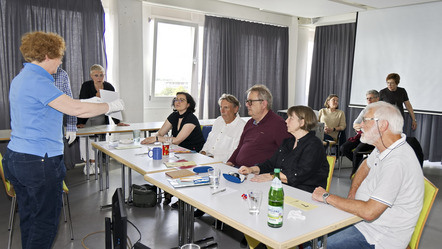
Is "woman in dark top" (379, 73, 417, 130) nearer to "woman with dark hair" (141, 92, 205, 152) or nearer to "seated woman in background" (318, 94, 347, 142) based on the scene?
"seated woman in background" (318, 94, 347, 142)

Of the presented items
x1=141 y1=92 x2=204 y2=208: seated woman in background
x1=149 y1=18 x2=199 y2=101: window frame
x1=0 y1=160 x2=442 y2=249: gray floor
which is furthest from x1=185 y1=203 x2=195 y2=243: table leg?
x1=149 y1=18 x2=199 y2=101: window frame

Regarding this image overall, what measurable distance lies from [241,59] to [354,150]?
3175 millimetres

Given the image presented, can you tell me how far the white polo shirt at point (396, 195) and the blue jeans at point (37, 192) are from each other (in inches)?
70.2

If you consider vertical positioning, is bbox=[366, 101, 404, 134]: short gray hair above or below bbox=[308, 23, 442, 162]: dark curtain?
below

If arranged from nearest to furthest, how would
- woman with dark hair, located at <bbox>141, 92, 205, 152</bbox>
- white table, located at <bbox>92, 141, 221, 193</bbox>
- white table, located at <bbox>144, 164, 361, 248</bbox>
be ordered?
white table, located at <bbox>144, 164, 361, 248</bbox>, white table, located at <bbox>92, 141, 221, 193</bbox>, woman with dark hair, located at <bbox>141, 92, 205, 152</bbox>

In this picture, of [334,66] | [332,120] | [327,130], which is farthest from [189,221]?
[334,66]

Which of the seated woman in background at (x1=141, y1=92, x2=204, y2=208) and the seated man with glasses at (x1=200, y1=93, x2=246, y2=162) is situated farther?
the seated woman in background at (x1=141, y1=92, x2=204, y2=208)

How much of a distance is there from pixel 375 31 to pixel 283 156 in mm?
5239

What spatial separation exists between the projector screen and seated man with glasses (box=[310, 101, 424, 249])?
16.1 feet

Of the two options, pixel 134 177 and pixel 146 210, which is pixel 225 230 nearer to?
pixel 146 210

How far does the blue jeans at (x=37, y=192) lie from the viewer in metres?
1.99

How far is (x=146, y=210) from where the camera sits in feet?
12.1

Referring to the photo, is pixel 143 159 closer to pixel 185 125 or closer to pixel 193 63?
pixel 185 125

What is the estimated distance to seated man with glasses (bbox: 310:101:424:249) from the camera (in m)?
1.70
